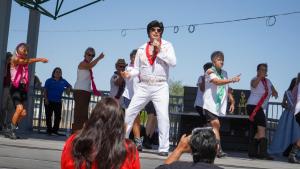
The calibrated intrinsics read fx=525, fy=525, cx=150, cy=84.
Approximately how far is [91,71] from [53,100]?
242 cm

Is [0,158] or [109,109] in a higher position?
[109,109]

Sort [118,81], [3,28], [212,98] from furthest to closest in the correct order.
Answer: [3,28], [118,81], [212,98]

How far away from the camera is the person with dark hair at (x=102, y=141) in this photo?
3053mm

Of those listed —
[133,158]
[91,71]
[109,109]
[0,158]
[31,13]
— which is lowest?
[0,158]

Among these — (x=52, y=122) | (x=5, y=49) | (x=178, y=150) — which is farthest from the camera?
(x=52, y=122)

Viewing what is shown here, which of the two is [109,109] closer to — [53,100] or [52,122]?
[53,100]

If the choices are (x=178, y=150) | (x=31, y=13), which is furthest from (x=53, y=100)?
(x=178, y=150)

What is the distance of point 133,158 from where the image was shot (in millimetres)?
3221

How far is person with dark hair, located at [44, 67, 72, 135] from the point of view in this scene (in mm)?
10766

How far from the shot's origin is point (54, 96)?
10.9 metres

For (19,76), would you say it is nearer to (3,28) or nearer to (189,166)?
(3,28)

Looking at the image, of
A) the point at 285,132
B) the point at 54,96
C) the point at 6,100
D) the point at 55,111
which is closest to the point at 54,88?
the point at 54,96

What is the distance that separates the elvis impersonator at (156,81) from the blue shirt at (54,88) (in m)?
4.13

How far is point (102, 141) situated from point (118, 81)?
591 cm
